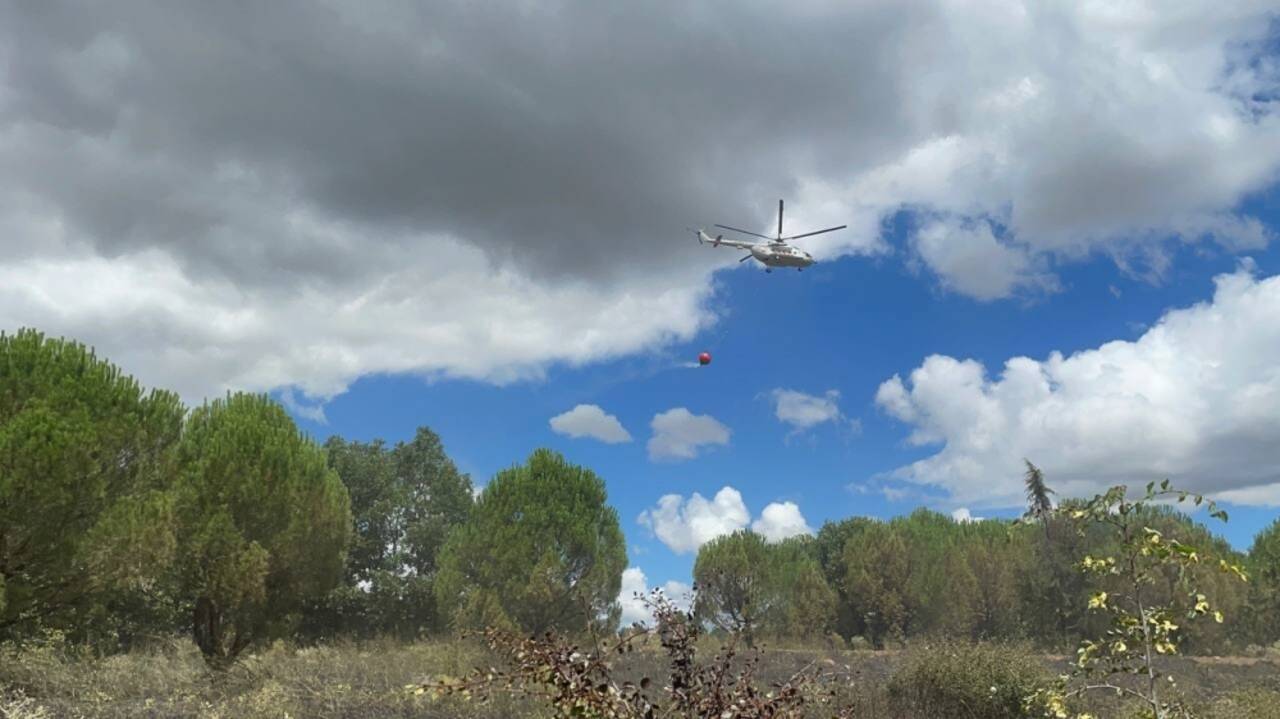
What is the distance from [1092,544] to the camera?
152 feet

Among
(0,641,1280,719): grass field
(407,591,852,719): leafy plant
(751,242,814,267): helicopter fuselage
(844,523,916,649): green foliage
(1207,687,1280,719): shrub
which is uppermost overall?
(751,242,814,267): helicopter fuselage

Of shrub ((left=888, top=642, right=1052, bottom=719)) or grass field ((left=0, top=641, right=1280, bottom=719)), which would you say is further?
grass field ((left=0, top=641, right=1280, bottom=719))

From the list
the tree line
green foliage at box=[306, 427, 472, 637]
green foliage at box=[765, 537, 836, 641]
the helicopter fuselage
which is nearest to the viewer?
the tree line

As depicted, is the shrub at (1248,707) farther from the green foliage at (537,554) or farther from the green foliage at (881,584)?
the green foliage at (881,584)

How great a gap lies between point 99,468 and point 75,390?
1.87 metres

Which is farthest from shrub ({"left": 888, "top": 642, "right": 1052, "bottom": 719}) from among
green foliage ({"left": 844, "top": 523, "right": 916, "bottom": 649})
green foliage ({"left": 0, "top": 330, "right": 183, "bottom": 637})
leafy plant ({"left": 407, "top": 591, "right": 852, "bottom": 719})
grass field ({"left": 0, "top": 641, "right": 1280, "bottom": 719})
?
green foliage ({"left": 844, "top": 523, "right": 916, "bottom": 649})

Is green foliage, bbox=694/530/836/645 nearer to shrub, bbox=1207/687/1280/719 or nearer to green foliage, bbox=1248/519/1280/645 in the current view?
green foliage, bbox=1248/519/1280/645

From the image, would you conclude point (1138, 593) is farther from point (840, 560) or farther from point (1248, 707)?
point (840, 560)

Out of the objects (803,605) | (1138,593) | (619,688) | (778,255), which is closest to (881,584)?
(803,605)

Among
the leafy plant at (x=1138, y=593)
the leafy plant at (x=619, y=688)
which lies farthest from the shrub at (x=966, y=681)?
the leafy plant at (x=619, y=688)

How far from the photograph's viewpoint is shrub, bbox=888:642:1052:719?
13.6 metres

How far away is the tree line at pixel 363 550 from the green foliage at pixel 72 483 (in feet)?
0.15

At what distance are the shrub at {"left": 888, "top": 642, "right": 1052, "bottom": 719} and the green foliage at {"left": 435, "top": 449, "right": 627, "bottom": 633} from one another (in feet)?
55.3

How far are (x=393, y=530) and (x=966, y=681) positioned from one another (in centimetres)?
3869
